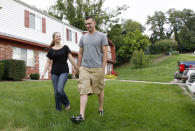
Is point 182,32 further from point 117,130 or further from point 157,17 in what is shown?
point 117,130

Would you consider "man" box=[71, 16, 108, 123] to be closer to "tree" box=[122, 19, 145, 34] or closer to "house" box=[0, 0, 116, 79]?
"house" box=[0, 0, 116, 79]

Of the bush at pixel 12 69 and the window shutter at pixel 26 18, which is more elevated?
the window shutter at pixel 26 18

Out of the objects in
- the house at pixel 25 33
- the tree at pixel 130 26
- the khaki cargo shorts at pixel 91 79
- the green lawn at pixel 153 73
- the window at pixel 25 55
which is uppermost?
the tree at pixel 130 26

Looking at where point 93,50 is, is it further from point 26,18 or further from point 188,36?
point 188,36

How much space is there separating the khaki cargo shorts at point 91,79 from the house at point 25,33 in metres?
9.53

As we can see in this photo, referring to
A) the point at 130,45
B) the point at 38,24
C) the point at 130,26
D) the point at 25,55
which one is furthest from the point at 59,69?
the point at 130,26

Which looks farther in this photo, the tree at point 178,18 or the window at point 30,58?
the tree at point 178,18

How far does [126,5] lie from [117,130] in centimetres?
3182

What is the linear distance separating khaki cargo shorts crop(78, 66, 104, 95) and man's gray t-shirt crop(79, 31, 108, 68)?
0.10m

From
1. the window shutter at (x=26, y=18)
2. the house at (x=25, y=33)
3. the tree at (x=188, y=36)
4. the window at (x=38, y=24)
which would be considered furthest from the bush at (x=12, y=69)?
the tree at (x=188, y=36)

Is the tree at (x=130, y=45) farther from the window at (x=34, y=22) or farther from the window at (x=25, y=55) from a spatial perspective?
the window at (x=25, y=55)

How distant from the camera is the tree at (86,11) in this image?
3147cm

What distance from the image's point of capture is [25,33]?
13141 mm

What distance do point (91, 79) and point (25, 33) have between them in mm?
11313
